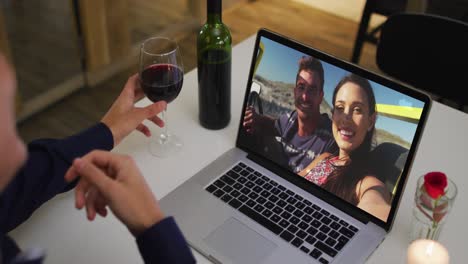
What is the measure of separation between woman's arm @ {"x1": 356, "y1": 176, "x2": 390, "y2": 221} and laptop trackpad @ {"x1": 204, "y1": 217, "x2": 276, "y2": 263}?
0.20 meters

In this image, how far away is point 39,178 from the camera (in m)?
0.97

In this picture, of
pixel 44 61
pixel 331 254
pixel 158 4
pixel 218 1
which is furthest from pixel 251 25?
pixel 331 254

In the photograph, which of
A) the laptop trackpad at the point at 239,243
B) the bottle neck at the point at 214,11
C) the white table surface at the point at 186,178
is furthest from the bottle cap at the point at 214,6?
the laptop trackpad at the point at 239,243

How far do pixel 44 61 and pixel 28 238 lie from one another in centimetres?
177

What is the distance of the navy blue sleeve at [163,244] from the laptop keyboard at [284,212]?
9.2 inches

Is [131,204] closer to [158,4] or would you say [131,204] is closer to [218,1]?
[218,1]

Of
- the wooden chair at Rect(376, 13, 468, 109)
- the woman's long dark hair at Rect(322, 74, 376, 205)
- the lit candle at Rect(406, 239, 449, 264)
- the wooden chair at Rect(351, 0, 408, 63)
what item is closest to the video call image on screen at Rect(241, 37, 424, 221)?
the woman's long dark hair at Rect(322, 74, 376, 205)

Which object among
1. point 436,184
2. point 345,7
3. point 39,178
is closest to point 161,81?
point 39,178

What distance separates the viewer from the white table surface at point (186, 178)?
955mm

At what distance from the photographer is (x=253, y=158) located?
1.15 m

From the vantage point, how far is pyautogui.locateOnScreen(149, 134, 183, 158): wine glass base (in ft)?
3.87

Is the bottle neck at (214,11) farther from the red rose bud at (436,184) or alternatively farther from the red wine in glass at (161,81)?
the red rose bud at (436,184)

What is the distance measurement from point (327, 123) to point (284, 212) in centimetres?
19

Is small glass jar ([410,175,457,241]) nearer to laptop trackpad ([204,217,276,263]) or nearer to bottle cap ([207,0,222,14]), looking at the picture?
laptop trackpad ([204,217,276,263])
